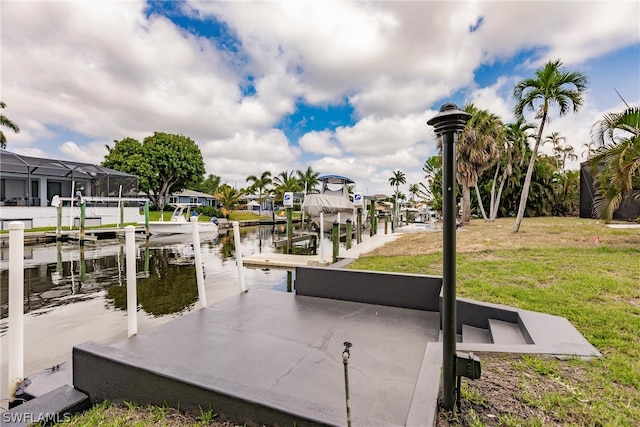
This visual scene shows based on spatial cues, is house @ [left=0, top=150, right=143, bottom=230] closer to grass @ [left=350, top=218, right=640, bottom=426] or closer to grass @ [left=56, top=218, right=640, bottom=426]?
grass @ [left=350, top=218, right=640, bottom=426]

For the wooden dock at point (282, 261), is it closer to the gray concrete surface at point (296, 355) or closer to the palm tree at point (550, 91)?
the gray concrete surface at point (296, 355)

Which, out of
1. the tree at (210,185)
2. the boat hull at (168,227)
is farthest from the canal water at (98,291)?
the tree at (210,185)

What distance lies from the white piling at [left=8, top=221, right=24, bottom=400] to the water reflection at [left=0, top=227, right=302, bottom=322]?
3216 mm

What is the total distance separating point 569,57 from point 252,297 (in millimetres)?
12238

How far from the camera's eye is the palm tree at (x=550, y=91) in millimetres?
9648

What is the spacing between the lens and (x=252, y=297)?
4625 millimetres

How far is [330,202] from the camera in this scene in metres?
16.1

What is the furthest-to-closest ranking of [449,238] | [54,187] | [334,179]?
[54,187] → [334,179] → [449,238]

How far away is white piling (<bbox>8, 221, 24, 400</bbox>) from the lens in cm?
229

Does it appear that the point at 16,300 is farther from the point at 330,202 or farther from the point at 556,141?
the point at 556,141

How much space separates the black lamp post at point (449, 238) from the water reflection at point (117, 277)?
17.9 feet

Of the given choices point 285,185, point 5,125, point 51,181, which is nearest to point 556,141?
point 285,185

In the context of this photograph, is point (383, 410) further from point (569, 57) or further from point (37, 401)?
point (569, 57)

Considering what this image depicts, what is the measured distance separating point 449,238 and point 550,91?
11.7 m
